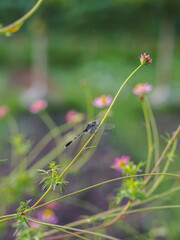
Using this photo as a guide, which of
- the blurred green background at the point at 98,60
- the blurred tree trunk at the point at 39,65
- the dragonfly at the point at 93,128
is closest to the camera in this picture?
the dragonfly at the point at 93,128

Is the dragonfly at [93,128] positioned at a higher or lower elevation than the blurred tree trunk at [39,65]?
lower

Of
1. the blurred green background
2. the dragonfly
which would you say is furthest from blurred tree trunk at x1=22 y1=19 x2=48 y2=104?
the dragonfly

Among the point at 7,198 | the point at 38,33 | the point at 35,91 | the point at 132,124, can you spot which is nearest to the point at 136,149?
the point at 132,124

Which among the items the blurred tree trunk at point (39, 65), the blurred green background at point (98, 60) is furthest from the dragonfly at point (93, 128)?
the blurred tree trunk at point (39, 65)

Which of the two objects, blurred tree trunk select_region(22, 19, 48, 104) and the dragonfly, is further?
blurred tree trunk select_region(22, 19, 48, 104)

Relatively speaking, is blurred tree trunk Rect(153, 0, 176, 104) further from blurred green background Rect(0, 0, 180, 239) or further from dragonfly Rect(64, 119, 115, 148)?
dragonfly Rect(64, 119, 115, 148)

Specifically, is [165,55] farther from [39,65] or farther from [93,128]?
[93,128]

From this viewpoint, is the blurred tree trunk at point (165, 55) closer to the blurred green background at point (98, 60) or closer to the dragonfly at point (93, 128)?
the blurred green background at point (98, 60)

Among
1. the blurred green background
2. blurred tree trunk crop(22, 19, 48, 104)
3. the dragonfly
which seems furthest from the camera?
blurred tree trunk crop(22, 19, 48, 104)

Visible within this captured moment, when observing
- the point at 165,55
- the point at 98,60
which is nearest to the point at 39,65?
the point at 165,55
